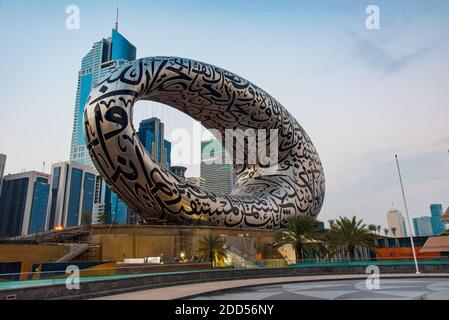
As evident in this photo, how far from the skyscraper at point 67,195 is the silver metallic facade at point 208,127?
13917 centimetres

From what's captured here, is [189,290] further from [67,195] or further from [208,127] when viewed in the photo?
[67,195]

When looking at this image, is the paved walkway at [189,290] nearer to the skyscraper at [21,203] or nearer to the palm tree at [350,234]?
the palm tree at [350,234]

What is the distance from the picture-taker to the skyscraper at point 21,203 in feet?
449

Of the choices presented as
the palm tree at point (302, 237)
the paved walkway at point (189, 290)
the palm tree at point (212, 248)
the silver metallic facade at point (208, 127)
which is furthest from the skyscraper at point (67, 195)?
the paved walkway at point (189, 290)

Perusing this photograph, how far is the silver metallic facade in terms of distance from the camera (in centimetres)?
2553

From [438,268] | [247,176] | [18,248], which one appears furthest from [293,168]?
[18,248]

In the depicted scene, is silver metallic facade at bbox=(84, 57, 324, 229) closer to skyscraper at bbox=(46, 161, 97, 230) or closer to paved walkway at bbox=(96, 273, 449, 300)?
paved walkway at bbox=(96, 273, 449, 300)

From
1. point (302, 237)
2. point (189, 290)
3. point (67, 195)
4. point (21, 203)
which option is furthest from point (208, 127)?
point (67, 195)

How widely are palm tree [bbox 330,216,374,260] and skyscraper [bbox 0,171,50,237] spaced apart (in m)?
138

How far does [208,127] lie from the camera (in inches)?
1594

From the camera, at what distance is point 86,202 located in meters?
173

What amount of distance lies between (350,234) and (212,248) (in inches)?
431

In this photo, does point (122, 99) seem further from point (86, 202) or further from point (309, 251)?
point (86, 202)
